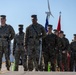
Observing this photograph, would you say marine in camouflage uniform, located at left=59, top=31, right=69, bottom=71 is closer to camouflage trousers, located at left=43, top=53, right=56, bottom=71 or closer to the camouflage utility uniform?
camouflage trousers, located at left=43, top=53, right=56, bottom=71

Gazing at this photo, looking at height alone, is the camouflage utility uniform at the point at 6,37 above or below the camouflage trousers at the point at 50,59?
above

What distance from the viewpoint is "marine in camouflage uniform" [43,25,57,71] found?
12633mm

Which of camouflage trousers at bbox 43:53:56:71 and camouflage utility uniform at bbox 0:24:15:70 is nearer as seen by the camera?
camouflage utility uniform at bbox 0:24:15:70

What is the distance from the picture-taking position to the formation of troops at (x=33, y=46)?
11.7 m

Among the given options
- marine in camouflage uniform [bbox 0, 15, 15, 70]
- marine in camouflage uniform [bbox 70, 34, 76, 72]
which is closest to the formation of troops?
marine in camouflage uniform [bbox 0, 15, 15, 70]

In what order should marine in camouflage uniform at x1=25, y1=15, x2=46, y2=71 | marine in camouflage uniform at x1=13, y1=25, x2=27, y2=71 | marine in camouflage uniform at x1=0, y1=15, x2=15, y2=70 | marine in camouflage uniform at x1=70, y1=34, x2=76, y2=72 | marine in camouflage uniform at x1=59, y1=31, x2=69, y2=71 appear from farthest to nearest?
1. marine in camouflage uniform at x1=70, y1=34, x2=76, y2=72
2. marine in camouflage uniform at x1=59, y1=31, x2=69, y2=71
3. marine in camouflage uniform at x1=13, y1=25, x2=27, y2=71
4. marine in camouflage uniform at x1=0, y1=15, x2=15, y2=70
5. marine in camouflage uniform at x1=25, y1=15, x2=46, y2=71

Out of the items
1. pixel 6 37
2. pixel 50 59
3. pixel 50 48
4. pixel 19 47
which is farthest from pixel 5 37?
pixel 50 59

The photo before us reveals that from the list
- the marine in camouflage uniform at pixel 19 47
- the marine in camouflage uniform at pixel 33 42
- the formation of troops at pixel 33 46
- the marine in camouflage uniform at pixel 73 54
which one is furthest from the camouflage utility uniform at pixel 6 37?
the marine in camouflage uniform at pixel 73 54

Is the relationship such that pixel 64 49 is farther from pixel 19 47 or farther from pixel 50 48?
pixel 19 47

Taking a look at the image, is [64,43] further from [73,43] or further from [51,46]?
[51,46]

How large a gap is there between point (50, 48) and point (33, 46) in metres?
1.21

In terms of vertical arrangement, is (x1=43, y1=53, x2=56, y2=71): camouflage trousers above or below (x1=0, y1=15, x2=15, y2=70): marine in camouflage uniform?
below

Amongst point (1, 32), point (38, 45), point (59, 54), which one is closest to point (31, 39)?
point (38, 45)

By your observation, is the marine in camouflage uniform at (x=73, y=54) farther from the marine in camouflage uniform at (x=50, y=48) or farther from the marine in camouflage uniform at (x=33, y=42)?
the marine in camouflage uniform at (x=33, y=42)
